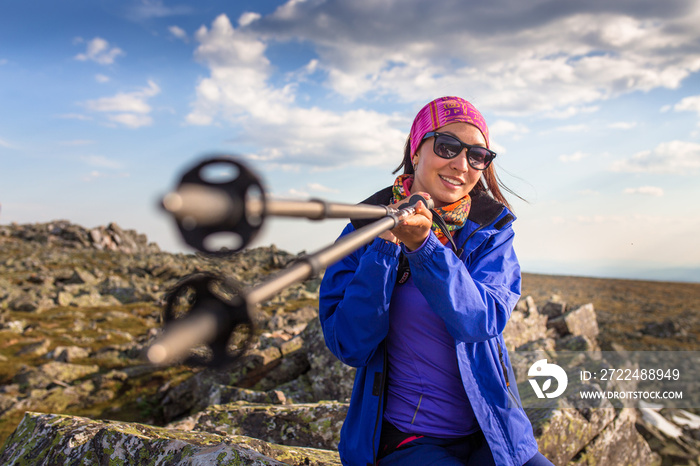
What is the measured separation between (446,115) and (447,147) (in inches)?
16.8

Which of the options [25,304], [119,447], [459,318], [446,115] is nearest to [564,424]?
[459,318]

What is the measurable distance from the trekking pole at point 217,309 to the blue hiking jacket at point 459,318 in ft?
5.94

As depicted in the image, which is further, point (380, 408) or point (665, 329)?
point (665, 329)

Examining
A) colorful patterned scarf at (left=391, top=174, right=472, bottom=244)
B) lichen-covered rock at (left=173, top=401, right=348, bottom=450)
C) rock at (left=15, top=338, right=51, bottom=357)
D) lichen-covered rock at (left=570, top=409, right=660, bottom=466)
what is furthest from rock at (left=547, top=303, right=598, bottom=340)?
rock at (left=15, top=338, right=51, bottom=357)

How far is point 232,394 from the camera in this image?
10.4 m

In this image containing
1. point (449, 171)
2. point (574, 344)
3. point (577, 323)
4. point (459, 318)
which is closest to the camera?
point (459, 318)

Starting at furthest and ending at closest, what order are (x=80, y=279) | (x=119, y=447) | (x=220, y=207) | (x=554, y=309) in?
(x=80, y=279) < (x=554, y=309) < (x=119, y=447) < (x=220, y=207)

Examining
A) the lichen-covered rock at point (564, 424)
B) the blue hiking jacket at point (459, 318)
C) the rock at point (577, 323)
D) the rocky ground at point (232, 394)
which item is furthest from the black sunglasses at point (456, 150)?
the rock at point (577, 323)

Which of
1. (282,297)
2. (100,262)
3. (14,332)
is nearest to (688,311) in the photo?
(282,297)

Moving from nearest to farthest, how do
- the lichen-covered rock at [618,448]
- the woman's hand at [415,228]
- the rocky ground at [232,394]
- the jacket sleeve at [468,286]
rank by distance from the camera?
the woman's hand at [415,228] → the jacket sleeve at [468,286] → the rocky ground at [232,394] → the lichen-covered rock at [618,448]

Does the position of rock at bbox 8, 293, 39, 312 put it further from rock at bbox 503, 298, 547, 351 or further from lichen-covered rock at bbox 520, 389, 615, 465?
lichen-covered rock at bbox 520, 389, 615, 465

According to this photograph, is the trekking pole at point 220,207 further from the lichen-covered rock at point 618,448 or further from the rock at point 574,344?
the rock at point 574,344

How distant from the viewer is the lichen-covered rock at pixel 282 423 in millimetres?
7242

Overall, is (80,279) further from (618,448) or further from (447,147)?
(447,147)
